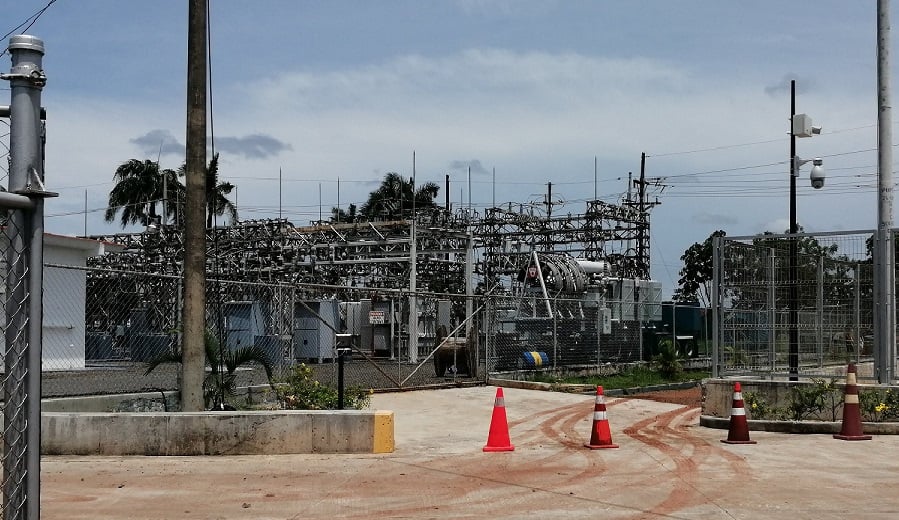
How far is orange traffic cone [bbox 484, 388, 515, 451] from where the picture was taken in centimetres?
1340

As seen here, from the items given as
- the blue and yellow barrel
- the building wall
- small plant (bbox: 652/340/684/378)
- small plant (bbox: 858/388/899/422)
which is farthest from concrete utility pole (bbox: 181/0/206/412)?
small plant (bbox: 652/340/684/378)

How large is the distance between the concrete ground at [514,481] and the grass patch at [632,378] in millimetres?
9564

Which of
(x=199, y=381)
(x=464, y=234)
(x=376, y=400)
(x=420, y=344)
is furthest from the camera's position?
(x=464, y=234)

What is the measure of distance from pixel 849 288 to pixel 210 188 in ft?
141

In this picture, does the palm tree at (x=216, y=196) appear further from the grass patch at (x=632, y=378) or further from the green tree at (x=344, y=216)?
the grass patch at (x=632, y=378)

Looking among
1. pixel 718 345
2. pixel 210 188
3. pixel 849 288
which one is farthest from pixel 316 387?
pixel 210 188

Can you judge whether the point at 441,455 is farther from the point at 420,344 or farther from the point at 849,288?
the point at 420,344

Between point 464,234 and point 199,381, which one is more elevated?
point 464,234

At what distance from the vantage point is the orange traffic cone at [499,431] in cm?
1340

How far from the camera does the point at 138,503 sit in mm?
9422

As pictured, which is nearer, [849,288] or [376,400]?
[849,288]

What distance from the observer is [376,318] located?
120 feet

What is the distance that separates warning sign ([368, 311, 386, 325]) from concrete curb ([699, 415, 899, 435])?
844 inches

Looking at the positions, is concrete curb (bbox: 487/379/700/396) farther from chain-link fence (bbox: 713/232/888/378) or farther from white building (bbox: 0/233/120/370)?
white building (bbox: 0/233/120/370)
